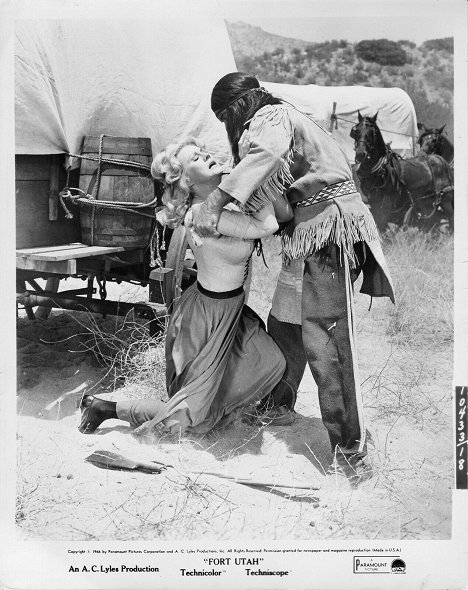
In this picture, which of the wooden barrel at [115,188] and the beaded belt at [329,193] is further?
the wooden barrel at [115,188]

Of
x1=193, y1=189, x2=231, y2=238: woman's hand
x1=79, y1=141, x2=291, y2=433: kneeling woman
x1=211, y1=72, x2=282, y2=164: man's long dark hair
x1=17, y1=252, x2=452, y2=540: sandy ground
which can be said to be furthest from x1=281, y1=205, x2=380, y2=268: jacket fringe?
x1=17, y1=252, x2=452, y2=540: sandy ground

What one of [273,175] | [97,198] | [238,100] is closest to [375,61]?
[238,100]

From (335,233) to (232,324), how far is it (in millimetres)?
629

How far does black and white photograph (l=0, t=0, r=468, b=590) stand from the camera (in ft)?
10.3

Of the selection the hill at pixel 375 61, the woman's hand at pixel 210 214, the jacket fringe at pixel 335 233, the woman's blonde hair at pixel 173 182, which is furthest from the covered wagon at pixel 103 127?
the jacket fringe at pixel 335 233

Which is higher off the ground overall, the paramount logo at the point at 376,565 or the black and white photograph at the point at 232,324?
the black and white photograph at the point at 232,324

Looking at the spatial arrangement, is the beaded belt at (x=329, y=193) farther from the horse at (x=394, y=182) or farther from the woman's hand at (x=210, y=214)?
the horse at (x=394, y=182)

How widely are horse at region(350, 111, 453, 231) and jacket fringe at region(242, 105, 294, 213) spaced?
0.98 metres

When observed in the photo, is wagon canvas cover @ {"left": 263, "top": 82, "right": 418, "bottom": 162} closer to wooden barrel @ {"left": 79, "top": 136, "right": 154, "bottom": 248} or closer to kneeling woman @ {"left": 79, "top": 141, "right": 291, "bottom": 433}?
kneeling woman @ {"left": 79, "top": 141, "right": 291, "bottom": 433}

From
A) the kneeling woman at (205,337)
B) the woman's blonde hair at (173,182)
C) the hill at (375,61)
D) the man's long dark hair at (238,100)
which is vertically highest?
the hill at (375,61)

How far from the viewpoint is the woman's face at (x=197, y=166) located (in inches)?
128

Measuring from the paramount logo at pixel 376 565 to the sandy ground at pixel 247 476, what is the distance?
87 mm

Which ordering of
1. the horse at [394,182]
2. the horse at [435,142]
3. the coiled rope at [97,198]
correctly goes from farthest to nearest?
the horse at [394,182]
the coiled rope at [97,198]
the horse at [435,142]

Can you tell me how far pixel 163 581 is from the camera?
10.3 ft
